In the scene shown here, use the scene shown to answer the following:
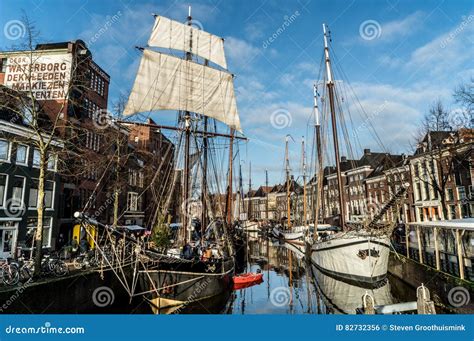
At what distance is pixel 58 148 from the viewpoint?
2264 centimetres

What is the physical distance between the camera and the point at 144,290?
15922mm

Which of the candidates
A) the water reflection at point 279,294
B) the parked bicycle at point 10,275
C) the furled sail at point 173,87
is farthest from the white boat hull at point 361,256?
the parked bicycle at point 10,275

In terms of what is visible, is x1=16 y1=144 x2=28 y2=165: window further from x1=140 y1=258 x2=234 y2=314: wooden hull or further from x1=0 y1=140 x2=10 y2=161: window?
x1=140 y1=258 x2=234 y2=314: wooden hull

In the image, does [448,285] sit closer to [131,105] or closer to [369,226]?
[369,226]

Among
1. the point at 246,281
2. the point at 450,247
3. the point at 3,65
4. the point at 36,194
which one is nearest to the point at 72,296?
the point at 246,281

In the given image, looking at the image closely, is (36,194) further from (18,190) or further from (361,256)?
(361,256)

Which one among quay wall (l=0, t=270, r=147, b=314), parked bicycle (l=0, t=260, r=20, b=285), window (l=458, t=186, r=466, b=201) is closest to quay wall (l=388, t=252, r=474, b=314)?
quay wall (l=0, t=270, r=147, b=314)

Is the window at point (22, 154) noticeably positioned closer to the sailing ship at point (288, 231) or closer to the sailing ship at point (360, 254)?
the sailing ship at point (360, 254)

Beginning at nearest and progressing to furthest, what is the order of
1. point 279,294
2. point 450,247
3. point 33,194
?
point 450,247 → point 279,294 → point 33,194

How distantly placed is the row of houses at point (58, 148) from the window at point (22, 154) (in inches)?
2.7

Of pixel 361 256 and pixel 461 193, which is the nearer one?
pixel 361 256

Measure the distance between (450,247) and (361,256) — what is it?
4.96m

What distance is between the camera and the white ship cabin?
13116 mm

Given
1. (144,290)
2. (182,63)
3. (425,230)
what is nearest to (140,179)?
(182,63)
